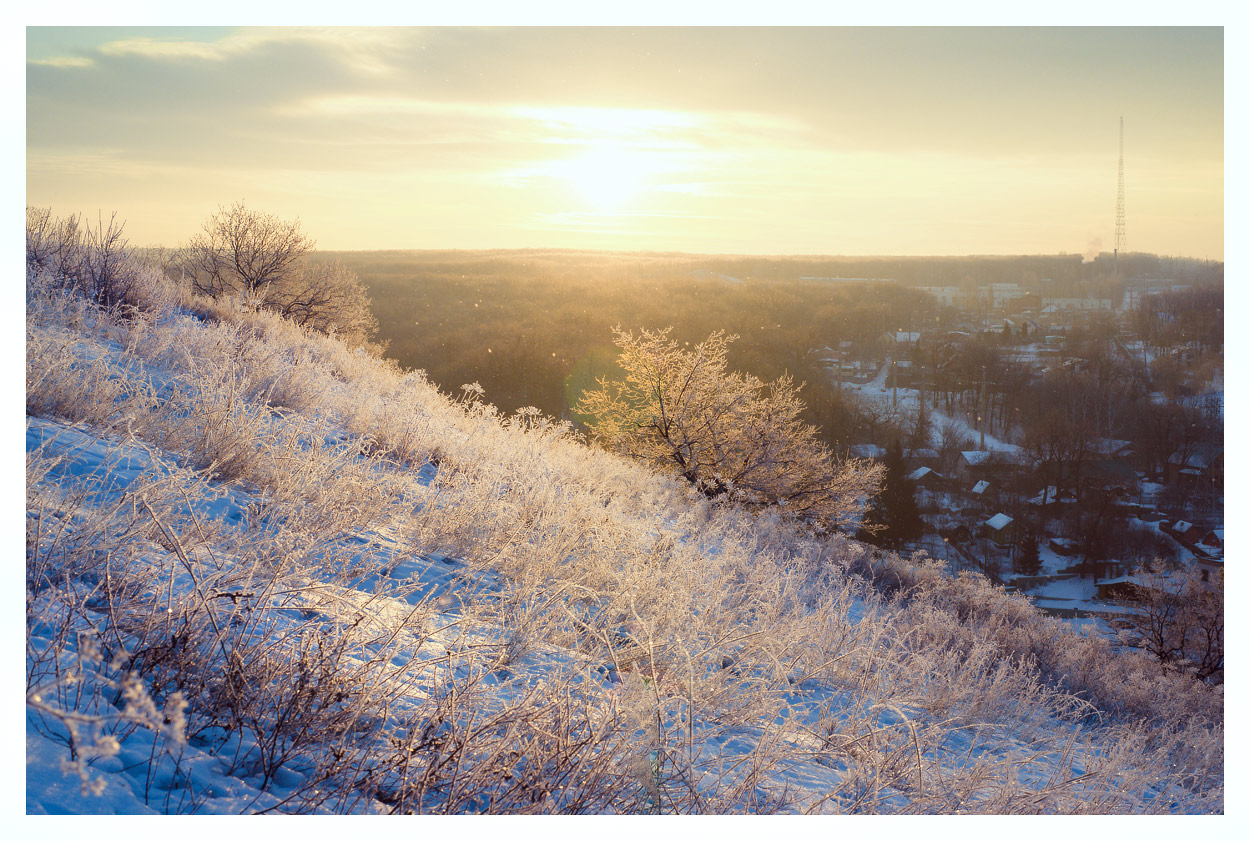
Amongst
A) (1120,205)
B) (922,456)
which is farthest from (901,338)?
(1120,205)

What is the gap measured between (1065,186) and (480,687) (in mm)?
5764

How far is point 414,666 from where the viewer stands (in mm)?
2082

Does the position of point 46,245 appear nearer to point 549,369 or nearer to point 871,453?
point 549,369

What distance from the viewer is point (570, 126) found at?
15.1 feet

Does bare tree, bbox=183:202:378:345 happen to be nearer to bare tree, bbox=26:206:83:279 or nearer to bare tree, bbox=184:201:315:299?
bare tree, bbox=184:201:315:299

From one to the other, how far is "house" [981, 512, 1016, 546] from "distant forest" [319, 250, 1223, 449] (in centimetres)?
749

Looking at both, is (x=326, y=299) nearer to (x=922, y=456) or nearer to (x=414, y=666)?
(x=414, y=666)

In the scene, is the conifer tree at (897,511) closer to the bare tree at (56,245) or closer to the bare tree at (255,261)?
the bare tree at (255,261)

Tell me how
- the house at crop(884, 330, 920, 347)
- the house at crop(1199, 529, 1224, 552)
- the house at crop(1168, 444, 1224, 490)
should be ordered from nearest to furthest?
the house at crop(1199, 529, 1224, 552) → the house at crop(1168, 444, 1224, 490) → the house at crop(884, 330, 920, 347)

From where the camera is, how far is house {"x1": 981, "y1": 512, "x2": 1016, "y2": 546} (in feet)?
72.3

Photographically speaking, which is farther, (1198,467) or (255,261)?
(255,261)

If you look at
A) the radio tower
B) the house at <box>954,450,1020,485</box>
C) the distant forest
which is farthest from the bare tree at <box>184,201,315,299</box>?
the house at <box>954,450,1020,485</box>

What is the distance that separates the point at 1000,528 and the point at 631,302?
1764 centimetres

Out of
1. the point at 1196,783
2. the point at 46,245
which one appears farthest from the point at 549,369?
the point at 1196,783
